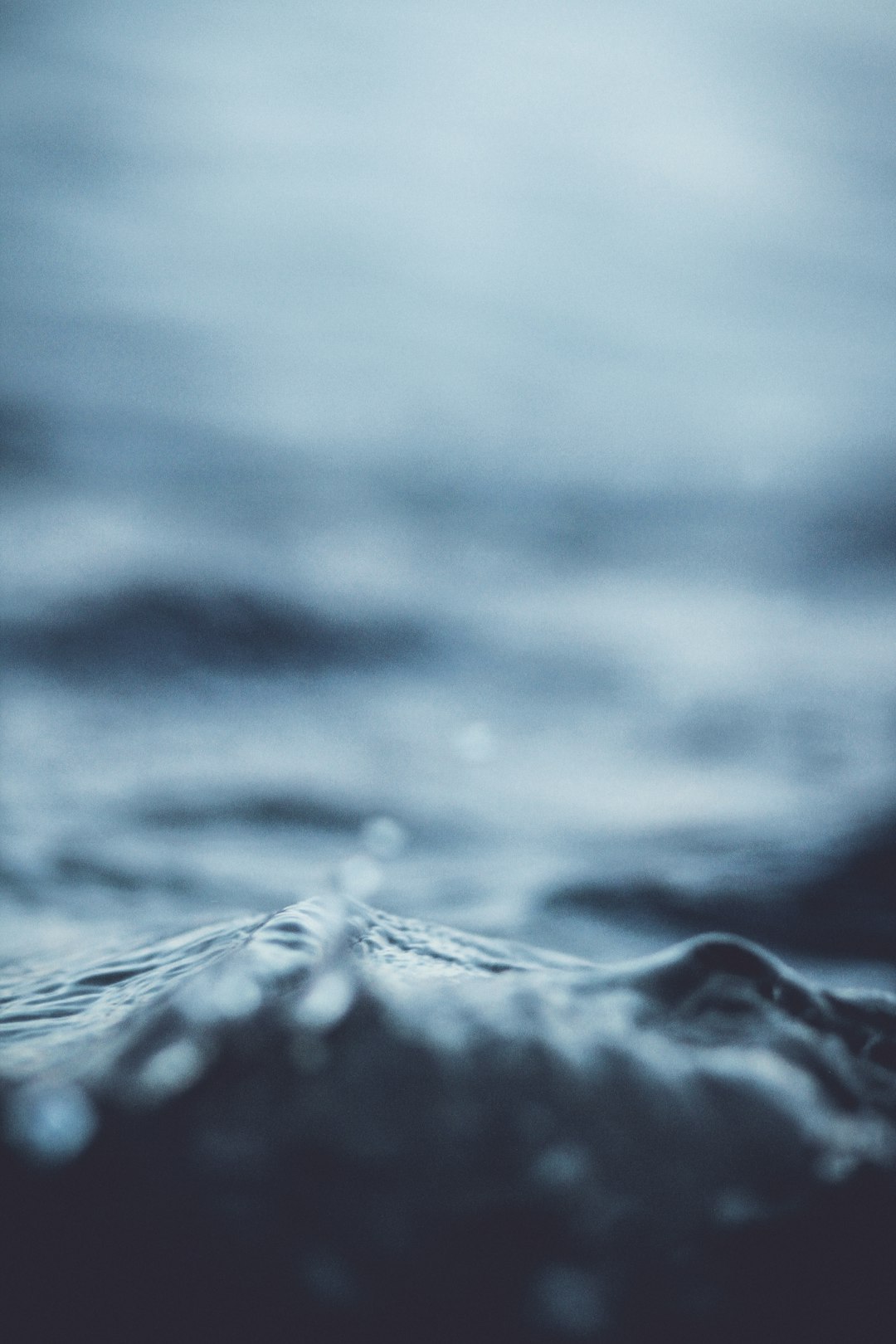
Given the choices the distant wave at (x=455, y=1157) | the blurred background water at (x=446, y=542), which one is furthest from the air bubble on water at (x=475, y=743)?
the distant wave at (x=455, y=1157)

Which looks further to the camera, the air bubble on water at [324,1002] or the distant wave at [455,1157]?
the air bubble on water at [324,1002]

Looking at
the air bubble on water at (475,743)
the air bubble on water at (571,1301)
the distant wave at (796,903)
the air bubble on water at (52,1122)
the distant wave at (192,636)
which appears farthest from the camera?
the distant wave at (192,636)

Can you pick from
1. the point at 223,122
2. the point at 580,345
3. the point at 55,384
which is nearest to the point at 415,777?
the point at 55,384

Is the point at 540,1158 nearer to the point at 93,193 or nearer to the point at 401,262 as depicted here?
the point at 401,262

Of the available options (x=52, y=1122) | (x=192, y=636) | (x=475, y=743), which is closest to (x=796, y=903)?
(x=475, y=743)

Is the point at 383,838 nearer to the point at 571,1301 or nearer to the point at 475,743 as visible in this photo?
the point at 475,743

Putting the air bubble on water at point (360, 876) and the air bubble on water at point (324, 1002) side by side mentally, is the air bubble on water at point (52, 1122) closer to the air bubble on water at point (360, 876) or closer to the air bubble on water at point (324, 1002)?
the air bubble on water at point (324, 1002)
